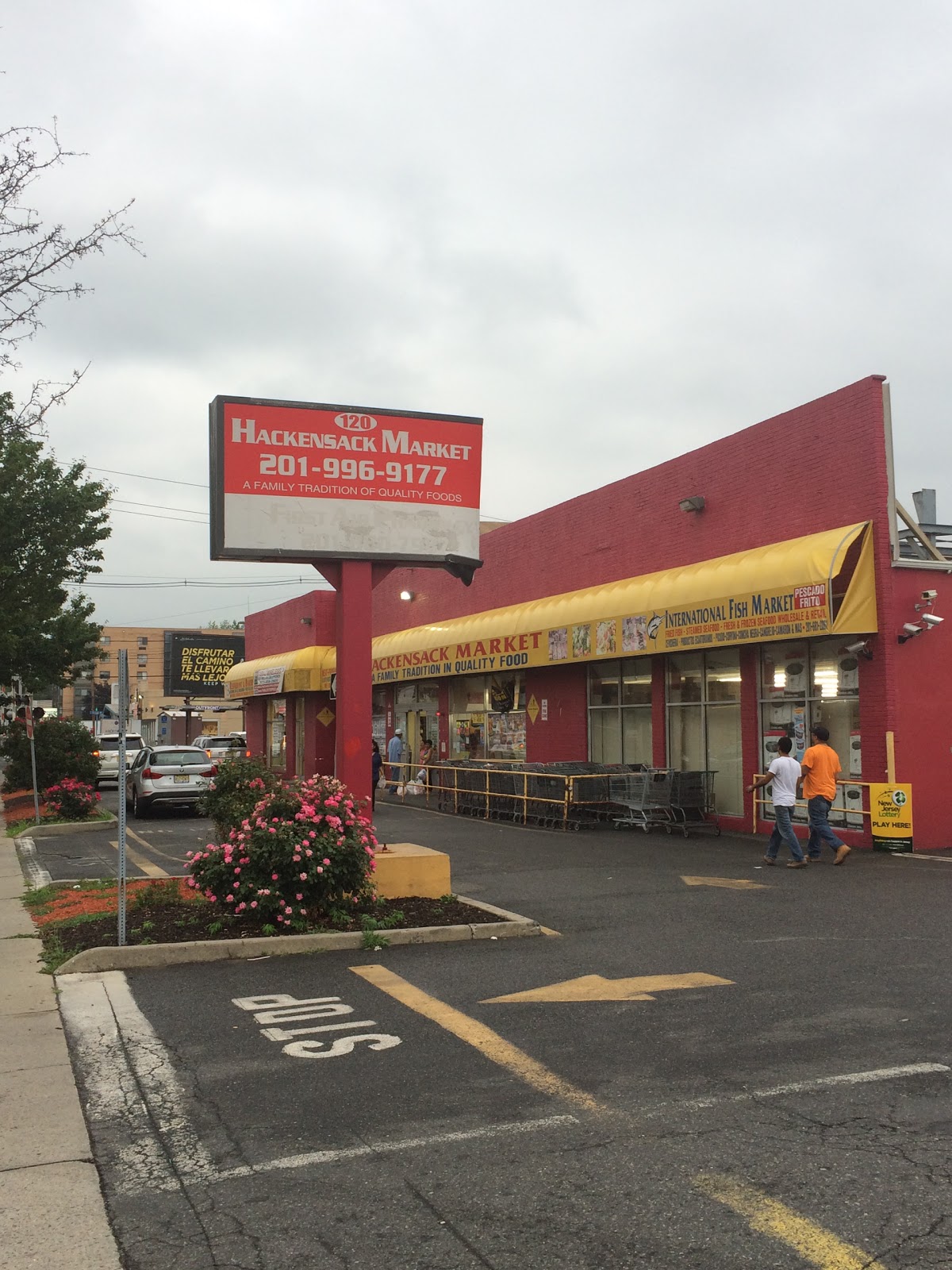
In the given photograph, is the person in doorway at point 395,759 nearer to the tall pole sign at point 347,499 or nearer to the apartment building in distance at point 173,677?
the tall pole sign at point 347,499

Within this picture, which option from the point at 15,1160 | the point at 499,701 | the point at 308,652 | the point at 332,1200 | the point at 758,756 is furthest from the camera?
the point at 308,652

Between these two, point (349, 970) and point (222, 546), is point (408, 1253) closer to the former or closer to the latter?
point (349, 970)

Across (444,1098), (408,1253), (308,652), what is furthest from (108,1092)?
(308,652)

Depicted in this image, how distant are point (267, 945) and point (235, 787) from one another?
567 cm

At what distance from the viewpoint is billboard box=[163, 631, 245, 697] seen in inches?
2975

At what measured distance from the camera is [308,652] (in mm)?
35562

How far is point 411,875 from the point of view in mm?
10719

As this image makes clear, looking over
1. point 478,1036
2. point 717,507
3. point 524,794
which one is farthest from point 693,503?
point 478,1036

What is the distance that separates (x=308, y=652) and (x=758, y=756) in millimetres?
20518

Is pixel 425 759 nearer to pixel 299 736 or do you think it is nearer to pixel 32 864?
pixel 299 736

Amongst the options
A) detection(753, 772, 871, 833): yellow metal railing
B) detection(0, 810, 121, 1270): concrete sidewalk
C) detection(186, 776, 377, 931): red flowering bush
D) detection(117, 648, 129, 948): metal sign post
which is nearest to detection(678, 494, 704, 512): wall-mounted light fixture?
detection(753, 772, 871, 833): yellow metal railing

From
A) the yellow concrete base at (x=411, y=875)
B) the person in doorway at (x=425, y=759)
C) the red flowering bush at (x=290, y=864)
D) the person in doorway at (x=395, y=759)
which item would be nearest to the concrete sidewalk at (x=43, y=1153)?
the red flowering bush at (x=290, y=864)

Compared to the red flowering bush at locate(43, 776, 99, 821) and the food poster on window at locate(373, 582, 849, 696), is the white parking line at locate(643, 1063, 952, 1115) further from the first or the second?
the red flowering bush at locate(43, 776, 99, 821)

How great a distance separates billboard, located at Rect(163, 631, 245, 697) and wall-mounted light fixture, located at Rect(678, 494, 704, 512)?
59556 millimetres
